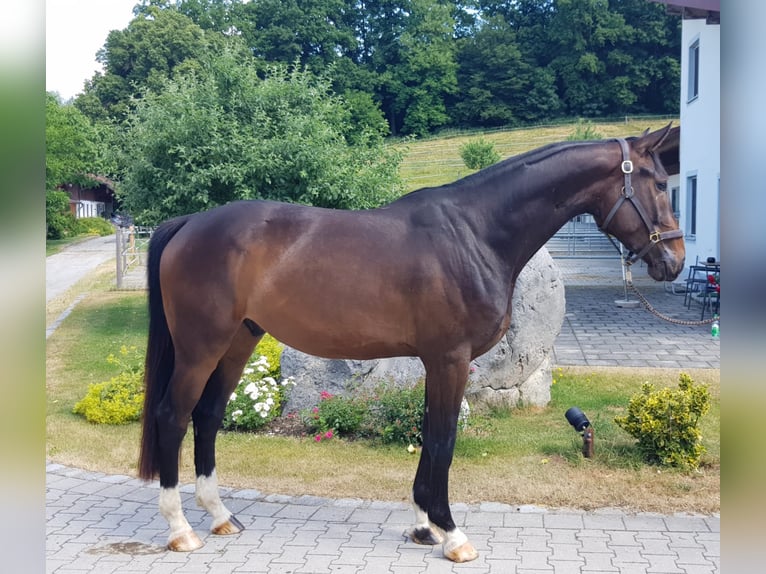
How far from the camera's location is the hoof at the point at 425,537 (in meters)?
4.29

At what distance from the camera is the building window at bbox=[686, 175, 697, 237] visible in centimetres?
1825

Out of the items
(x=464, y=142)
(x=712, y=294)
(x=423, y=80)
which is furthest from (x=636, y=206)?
(x=423, y=80)

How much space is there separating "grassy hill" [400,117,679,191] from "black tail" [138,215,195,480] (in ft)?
125

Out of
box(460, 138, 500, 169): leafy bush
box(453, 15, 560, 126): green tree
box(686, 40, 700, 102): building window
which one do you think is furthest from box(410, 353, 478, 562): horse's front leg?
box(453, 15, 560, 126): green tree

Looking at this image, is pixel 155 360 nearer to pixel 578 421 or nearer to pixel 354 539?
pixel 354 539

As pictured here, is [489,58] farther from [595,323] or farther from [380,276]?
[380,276]

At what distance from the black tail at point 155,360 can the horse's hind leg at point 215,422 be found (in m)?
0.28

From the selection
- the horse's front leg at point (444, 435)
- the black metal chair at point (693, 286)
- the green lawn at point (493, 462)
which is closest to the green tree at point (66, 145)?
the black metal chair at point (693, 286)

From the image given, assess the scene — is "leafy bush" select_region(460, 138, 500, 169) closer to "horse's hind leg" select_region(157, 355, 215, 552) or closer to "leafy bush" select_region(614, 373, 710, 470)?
"leafy bush" select_region(614, 373, 710, 470)

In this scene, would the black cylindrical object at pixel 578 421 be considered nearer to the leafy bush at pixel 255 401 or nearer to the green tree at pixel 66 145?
the leafy bush at pixel 255 401

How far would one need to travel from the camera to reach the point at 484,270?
408 cm

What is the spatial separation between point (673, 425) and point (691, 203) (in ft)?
48.5

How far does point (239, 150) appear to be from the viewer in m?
10.6
